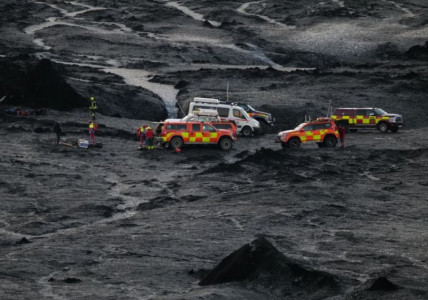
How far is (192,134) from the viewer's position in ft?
162

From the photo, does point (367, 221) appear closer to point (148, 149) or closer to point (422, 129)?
point (148, 149)

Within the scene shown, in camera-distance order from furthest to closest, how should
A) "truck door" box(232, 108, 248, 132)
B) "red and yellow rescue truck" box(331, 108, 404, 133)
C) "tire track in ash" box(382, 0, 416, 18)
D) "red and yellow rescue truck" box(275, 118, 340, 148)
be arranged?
1. "tire track in ash" box(382, 0, 416, 18)
2. "red and yellow rescue truck" box(331, 108, 404, 133)
3. "truck door" box(232, 108, 248, 132)
4. "red and yellow rescue truck" box(275, 118, 340, 148)

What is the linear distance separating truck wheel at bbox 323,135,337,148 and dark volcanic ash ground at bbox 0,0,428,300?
0.83 metres

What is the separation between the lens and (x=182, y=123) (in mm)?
49219

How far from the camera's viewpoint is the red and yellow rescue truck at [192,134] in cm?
4922

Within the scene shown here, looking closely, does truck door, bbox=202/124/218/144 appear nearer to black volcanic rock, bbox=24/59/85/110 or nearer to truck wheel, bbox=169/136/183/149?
truck wheel, bbox=169/136/183/149

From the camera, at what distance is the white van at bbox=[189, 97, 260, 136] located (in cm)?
5628

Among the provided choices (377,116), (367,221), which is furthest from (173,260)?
(377,116)

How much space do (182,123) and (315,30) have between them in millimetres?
71574

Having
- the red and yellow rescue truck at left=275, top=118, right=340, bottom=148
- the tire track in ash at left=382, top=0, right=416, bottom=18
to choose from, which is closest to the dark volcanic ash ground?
the red and yellow rescue truck at left=275, top=118, right=340, bottom=148

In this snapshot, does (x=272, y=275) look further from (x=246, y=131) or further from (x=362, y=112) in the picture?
(x=362, y=112)

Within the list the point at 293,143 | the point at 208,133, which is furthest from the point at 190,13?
the point at 208,133

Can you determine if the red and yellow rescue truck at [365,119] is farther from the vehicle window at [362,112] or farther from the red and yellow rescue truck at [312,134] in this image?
the red and yellow rescue truck at [312,134]

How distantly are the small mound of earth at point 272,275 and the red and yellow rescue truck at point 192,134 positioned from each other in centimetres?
2430
